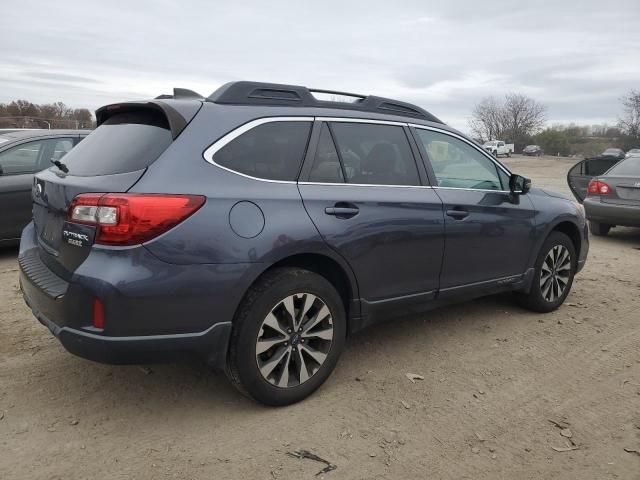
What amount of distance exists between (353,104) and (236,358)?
1.89m

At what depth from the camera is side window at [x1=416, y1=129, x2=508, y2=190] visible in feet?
12.7

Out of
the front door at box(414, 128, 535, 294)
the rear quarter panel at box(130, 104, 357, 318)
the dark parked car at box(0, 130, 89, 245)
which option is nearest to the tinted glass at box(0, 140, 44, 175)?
the dark parked car at box(0, 130, 89, 245)

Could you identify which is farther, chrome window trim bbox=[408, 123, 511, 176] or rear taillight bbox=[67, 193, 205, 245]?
chrome window trim bbox=[408, 123, 511, 176]

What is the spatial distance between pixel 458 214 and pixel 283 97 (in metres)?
1.53

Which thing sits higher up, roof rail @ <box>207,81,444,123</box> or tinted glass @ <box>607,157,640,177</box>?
roof rail @ <box>207,81,444,123</box>

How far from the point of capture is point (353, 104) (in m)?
3.62

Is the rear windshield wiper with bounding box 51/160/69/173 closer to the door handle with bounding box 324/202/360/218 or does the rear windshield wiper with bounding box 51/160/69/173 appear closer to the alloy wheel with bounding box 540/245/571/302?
the door handle with bounding box 324/202/360/218

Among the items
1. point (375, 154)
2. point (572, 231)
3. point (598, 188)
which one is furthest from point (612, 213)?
point (375, 154)

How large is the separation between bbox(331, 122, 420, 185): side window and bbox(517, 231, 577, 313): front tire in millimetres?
1755

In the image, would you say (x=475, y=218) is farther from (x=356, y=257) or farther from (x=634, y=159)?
(x=634, y=159)

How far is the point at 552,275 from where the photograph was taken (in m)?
4.82

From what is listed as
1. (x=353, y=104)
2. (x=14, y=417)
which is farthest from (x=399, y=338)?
(x=14, y=417)

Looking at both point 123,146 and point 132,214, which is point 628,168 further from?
point 132,214

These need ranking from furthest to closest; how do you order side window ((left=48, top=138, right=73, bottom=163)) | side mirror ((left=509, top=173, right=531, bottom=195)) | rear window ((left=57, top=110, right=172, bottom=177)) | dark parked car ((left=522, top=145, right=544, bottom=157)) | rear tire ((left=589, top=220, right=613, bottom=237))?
dark parked car ((left=522, top=145, right=544, bottom=157)) < rear tire ((left=589, top=220, right=613, bottom=237)) < side window ((left=48, top=138, right=73, bottom=163)) < side mirror ((left=509, top=173, right=531, bottom=195)) < rear window ((left=57, top=110, right=172, bottom=177))
